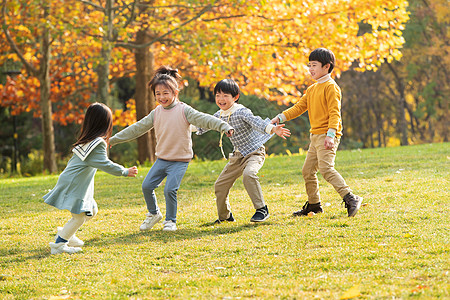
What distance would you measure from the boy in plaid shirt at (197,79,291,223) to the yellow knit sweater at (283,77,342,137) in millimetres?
492

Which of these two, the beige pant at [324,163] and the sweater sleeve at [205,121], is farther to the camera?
the beige pant at [324,163]

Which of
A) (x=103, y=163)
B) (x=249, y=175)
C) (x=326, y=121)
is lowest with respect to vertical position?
(x=249, y=175)

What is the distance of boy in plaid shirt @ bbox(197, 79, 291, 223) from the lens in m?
5.60

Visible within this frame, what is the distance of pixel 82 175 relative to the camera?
4.80 metres

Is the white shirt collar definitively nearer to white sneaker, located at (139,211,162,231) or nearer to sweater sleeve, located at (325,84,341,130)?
sweater sleeve, located at (325,84,341,130)

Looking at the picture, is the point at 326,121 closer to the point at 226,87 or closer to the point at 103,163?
the point at 226,87

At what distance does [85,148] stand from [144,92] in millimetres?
11163

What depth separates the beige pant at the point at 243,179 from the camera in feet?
18.4

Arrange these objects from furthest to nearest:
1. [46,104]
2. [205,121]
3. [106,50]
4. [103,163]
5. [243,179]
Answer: [46,104], [106,50], [243,179], [205,121], [103,163]

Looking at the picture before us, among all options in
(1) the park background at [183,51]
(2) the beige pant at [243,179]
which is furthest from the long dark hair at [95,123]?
(1) the park background at [183,51]

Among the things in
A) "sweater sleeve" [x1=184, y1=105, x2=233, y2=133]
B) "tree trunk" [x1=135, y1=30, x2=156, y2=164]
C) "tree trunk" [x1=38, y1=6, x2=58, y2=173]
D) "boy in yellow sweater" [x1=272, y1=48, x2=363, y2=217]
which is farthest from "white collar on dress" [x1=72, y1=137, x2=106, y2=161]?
"tree trunk" [x1=38, y1=6, x2=58, y2=173]

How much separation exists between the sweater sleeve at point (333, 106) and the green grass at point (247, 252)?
3.07 feet

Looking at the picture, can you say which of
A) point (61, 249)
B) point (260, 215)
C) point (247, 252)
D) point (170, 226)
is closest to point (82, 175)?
point (61, 249)

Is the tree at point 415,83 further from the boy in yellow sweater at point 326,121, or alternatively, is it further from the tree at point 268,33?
the boy in yellow sweater at point 326,121
